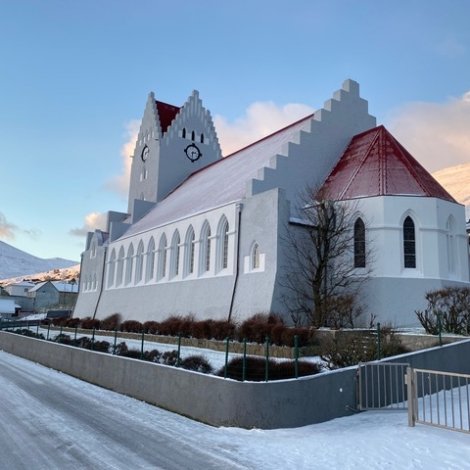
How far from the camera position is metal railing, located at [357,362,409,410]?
11.4 meters

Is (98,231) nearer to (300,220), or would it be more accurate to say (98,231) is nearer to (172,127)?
(172,127)

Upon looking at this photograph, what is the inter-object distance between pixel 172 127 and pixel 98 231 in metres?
14.2

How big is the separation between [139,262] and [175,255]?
6691 millimetres

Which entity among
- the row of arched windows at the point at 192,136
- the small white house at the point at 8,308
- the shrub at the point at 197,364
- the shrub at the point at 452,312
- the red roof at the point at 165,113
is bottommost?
the shrub at the point at 197,364

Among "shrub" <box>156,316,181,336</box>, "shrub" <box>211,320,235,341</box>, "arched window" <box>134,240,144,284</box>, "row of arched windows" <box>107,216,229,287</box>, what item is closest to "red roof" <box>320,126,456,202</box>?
"row of arched windows" <box>107,216,229,287</box>

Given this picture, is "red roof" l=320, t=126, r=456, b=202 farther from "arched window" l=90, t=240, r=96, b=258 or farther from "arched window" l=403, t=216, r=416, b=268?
"arched window" l=90, t=240, r=96, b=258

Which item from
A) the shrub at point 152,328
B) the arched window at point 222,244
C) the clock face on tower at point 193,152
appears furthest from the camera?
the clock face on tower at point 193,152

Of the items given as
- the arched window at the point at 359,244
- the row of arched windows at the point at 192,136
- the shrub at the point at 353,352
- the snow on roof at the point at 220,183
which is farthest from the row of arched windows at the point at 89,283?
the shrub at the point at 353,352

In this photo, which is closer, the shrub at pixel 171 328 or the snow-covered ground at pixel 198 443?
the snow-covered ground at pixel 198 443

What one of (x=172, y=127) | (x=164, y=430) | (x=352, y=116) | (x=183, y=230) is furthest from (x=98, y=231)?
(x=164, y=430)

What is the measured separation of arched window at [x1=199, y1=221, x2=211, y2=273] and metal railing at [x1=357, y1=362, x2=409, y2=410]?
18699 millimetres

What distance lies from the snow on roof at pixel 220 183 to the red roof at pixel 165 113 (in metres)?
9.40

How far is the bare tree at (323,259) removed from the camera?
910 inches

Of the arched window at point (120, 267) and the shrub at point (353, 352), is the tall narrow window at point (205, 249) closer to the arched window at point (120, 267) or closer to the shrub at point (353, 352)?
the arched window at point (120, 267)
